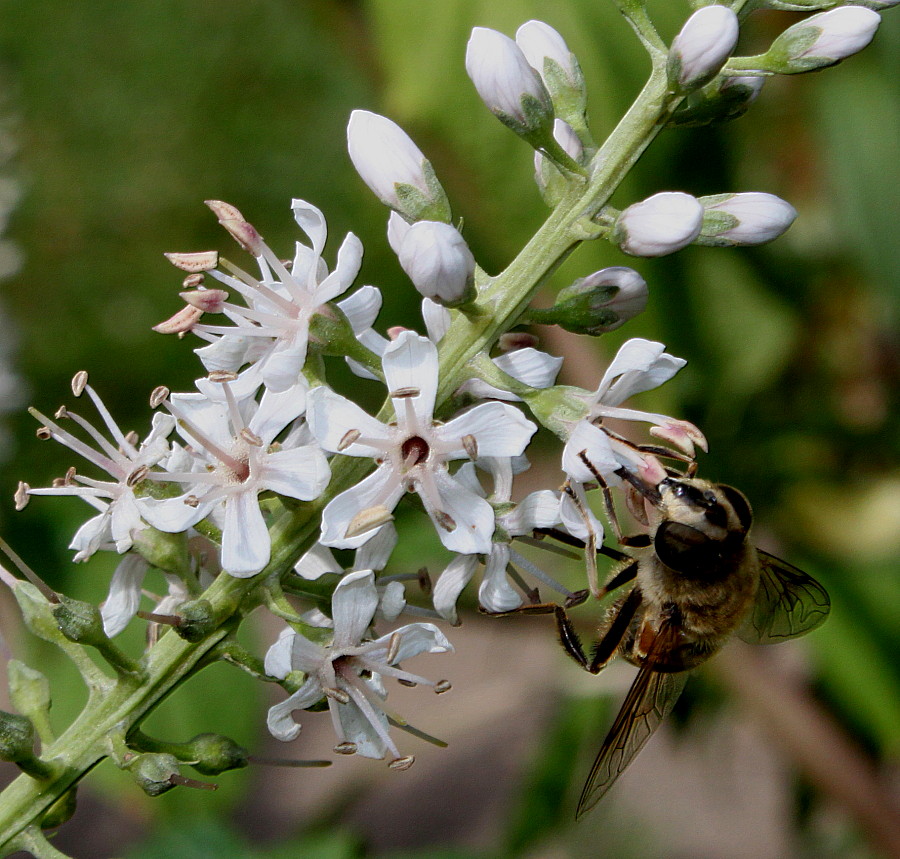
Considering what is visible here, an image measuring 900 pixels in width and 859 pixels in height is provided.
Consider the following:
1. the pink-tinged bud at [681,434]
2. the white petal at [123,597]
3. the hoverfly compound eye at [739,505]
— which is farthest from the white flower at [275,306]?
the hoverfly compound eye at [739,505]

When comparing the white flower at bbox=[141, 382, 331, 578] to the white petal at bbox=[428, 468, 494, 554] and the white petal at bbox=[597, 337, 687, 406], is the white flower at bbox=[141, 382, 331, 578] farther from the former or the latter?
the white petal at bbox=[597, 337, 687, 406]

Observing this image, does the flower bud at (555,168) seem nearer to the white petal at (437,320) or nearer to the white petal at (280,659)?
the white petal at (437,320)

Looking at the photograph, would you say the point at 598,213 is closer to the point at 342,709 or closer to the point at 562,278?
the point at 342,709

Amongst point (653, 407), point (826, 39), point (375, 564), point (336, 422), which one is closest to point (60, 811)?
point (375, 564)

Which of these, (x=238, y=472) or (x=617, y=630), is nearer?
(x=238, y=472)

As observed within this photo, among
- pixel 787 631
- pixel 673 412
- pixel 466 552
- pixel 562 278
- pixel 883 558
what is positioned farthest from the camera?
pixel 883 558

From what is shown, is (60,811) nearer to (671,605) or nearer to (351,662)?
(351,662)

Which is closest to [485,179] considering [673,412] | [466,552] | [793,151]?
[673,412]

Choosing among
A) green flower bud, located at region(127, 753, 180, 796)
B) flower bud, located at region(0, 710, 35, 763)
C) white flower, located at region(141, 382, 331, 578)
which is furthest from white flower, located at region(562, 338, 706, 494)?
flower bud, located at region(0, 710, 35, 763)
